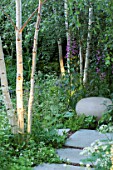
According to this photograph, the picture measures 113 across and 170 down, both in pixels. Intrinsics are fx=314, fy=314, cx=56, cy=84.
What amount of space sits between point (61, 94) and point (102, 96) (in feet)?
2.22

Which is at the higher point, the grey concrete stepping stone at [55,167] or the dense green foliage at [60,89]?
the dense green foliage at [60,89]

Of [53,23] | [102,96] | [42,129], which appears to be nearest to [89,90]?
[102,96]

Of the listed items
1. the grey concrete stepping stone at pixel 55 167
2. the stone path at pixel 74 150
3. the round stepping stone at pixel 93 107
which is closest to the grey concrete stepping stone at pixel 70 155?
the stone path at pixel 74 150

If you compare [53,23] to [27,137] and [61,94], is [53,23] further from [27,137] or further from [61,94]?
[27,137]

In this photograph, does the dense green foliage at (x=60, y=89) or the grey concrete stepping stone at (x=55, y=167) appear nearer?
the grey concrete stepping stone at (x=55, y=167)

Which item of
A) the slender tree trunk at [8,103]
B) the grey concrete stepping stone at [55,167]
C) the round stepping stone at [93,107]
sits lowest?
the grey concrete stepping stone at [55,167]

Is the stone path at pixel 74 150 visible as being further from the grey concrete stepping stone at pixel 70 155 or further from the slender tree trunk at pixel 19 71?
the slender tree trunk at pixel 19 71

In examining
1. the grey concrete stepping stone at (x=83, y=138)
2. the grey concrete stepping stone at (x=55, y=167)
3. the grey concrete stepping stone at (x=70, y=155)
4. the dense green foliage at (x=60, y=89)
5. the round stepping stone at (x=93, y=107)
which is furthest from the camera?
the round stepping stone at (x=93, y=107)

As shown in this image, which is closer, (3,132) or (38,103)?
(3,132)

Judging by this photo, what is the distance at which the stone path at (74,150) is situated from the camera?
285 cm

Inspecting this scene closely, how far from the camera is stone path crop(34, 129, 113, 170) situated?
9.34 feet

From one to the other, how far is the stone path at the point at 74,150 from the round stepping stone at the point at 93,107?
39cm

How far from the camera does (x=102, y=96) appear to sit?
502 centimetres

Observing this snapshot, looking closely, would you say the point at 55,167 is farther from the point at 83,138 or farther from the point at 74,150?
the point at 83,138
